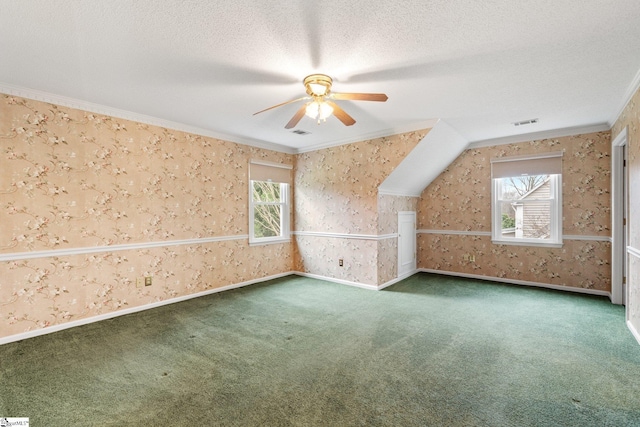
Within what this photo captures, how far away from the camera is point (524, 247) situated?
4.73 metres

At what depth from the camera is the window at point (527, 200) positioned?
450cm

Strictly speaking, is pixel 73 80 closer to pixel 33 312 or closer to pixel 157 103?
pixel 157 103

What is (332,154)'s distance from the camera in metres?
5.02

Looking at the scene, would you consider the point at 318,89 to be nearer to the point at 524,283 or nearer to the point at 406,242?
the point at 406,242

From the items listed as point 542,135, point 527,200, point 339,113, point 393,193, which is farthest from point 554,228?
point 339,113

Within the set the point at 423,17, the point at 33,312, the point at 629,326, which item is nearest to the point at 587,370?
the point at 629,326

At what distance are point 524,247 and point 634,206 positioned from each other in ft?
6.69

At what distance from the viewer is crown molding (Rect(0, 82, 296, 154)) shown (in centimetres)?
279

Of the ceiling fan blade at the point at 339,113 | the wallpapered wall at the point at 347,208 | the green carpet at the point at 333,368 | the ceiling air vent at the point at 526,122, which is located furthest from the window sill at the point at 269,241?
the ceiling air vent at the point at 526,122

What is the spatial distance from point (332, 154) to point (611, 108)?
3566 mm

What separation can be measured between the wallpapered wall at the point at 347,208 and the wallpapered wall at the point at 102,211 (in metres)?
1.31

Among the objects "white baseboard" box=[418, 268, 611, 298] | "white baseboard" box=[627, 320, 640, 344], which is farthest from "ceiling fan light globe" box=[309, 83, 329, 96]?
"white baseboard" box=[418, 268, 611, 298]

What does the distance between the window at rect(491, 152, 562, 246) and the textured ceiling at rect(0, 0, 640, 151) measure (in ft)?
3.77

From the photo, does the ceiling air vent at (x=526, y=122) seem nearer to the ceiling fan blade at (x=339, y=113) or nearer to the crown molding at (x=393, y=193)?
the crown molding at (x=393, y=193)
